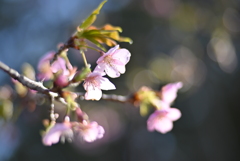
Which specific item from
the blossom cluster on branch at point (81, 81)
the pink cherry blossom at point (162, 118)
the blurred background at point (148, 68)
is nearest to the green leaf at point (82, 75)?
the blossom cluster on branch at point (81, 81)

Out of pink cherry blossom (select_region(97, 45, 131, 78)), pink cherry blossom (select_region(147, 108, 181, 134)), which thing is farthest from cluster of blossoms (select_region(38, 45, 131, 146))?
Answer: pink cherry blossom (select_region(147, 108, 181, 134))

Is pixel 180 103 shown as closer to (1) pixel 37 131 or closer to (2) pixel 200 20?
(2) pixel 200 20

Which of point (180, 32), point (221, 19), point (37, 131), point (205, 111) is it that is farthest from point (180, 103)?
point (37, 131)

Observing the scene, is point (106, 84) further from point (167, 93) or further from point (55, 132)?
point (167, 93)

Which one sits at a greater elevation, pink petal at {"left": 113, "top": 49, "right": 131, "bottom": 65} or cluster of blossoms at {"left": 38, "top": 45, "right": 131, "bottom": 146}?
pink petal at {"left": 113, "top": 49, "right": 131, "bottom": 65}

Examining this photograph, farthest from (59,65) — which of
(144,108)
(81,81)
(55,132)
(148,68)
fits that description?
(148,68)

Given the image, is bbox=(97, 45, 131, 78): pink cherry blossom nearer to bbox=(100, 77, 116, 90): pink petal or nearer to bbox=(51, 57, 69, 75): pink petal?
bbox=(100, 77, 116, 90): pink petal
